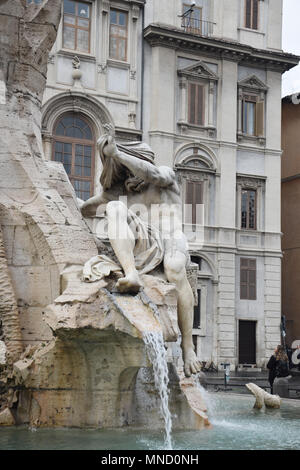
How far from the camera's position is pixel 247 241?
1198 inches

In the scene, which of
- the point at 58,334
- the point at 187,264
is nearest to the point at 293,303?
the point at 187,264

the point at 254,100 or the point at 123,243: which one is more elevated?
the point at 254,100

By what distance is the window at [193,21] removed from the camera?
99.3 ft

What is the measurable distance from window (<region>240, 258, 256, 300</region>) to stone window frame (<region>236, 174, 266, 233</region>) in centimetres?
123

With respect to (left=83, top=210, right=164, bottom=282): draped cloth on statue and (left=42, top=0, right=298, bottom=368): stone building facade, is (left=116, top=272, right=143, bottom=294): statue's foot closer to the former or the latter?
(left=83, top=210, right=164, bottom=282): draped cloth on statue

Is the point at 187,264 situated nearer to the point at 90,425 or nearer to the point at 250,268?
the point at 90,425

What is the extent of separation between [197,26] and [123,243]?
2486 centimetres

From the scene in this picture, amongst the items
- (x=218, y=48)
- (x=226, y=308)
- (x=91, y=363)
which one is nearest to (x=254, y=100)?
(x=218, y=48)

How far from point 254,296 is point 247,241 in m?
2.12

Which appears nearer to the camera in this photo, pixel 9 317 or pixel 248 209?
pixel 9 317

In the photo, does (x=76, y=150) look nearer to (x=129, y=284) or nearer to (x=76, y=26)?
(x=76, y=26)

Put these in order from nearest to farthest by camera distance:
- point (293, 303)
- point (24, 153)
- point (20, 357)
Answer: point (20, 357) → point (24, 153) → point (293, 303)

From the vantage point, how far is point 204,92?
30547 millimetres

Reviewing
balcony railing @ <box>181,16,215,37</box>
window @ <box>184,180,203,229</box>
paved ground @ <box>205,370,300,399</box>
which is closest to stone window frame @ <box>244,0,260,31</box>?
balcony railing @ <box>181,16,215,37</box>
